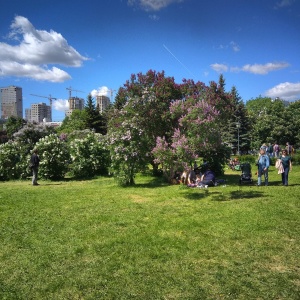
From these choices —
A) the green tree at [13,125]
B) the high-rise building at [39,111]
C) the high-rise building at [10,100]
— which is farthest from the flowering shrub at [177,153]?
the high-rise building at [39,111]

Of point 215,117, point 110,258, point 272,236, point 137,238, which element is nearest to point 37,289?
point 110,258

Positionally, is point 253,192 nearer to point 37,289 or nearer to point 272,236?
point 272,236

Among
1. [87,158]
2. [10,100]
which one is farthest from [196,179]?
[10,100]

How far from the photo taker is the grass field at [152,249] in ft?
13.5

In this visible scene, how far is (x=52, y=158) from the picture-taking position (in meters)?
16.5

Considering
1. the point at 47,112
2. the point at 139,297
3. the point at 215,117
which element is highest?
the point at 47,112

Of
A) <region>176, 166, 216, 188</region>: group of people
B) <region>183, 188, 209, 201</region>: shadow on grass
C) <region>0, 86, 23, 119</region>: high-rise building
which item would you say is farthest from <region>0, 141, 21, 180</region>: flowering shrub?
<region>0, 86, 23, 119</region>: high-rise building

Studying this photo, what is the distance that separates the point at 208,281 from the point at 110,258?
169 cm

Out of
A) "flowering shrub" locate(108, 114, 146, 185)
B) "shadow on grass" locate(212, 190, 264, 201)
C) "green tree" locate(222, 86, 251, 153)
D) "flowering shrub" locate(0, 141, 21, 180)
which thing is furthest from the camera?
"green tree" locate(222, 86, 251, 153)

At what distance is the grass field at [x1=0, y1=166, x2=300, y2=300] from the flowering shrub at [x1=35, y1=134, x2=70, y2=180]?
6.91 meters

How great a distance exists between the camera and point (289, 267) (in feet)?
15.3

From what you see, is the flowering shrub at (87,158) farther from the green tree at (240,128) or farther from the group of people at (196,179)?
the green tree at (240,128)

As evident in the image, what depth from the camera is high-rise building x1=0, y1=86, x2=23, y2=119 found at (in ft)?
410

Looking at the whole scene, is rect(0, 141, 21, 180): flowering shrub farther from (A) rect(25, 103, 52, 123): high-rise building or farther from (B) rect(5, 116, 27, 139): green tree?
(A) rect(25, 103, 52, 123): high-rise building
